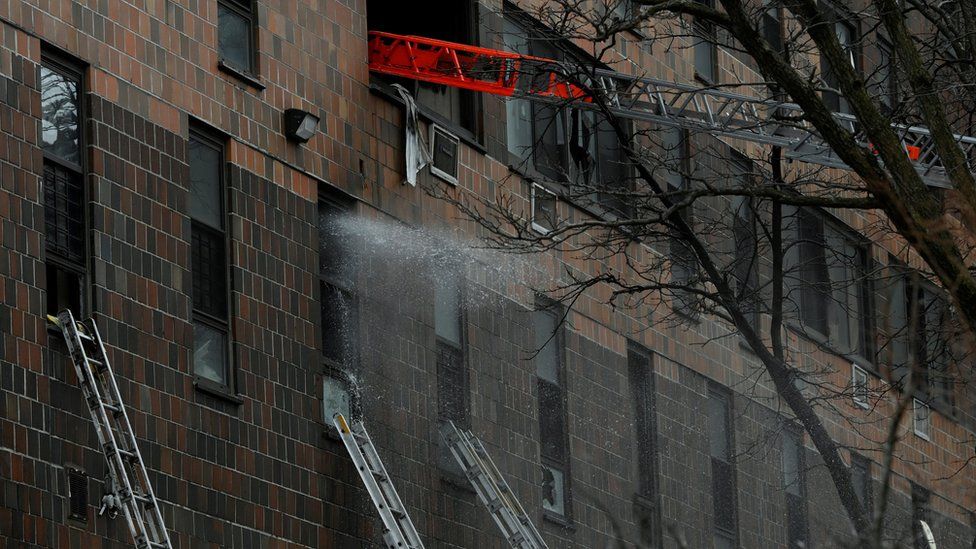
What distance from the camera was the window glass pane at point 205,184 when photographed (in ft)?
58.3

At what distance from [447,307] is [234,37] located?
4379mm

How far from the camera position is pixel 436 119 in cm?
2214

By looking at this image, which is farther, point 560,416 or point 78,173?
point 560,416

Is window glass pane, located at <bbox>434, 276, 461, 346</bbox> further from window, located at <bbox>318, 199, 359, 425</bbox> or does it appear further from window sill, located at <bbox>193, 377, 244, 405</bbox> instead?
window sill, located at <bbox>193, 377, 244, 405</bbox>

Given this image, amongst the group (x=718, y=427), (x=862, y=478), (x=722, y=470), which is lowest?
(x=722, y=470)

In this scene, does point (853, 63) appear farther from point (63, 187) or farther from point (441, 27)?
point (63, 187)

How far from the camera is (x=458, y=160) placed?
73.8 feet

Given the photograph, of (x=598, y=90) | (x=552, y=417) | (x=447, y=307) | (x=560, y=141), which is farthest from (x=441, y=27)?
(x=552, y=417)

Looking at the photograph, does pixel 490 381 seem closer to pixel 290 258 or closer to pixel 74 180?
pixel 290 258

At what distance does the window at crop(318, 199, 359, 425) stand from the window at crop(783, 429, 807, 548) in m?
11.7

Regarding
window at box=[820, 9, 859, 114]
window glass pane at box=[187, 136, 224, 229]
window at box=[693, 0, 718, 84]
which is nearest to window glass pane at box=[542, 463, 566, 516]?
window glass pane at box=[187, 136, 224, 229]

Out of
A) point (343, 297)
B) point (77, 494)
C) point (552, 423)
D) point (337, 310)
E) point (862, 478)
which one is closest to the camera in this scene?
point (77, 494)

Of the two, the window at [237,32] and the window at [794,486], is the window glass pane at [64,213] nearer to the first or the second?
the window at [237,32]

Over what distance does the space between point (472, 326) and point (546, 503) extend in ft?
8.20
